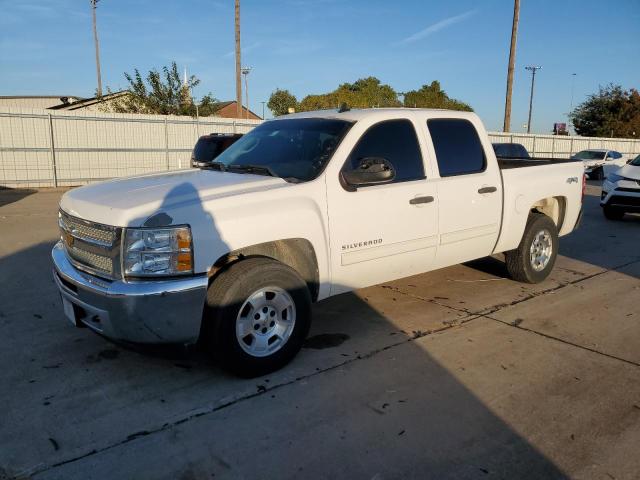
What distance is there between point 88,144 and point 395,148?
17011mm

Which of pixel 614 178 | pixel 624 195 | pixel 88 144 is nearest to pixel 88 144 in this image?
pixel 88 144

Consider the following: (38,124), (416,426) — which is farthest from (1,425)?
(38,124)

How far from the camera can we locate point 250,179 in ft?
13.5

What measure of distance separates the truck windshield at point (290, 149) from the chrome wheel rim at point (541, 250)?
3023mm

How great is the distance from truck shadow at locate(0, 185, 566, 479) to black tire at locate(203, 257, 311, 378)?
0.48 ft

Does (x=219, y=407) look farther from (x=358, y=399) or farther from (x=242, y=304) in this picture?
(x=358, y=399)

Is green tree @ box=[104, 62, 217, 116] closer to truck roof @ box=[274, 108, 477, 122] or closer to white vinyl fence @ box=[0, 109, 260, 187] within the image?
white vinyl fence @ box=[0, 109, 260, 187]

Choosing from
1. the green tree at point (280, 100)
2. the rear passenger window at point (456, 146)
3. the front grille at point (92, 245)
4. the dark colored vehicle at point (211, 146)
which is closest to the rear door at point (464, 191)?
the rear passenger window at point (456, 146)

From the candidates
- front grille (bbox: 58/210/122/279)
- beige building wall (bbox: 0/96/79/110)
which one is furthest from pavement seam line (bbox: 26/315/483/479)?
beige building wall (bbox: 0/96/79/110)

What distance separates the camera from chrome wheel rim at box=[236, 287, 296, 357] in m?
3.76

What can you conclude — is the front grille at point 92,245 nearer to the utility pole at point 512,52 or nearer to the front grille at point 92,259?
the front grille at point 92,259

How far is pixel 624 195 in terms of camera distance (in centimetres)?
1129

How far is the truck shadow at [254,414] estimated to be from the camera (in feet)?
9.44

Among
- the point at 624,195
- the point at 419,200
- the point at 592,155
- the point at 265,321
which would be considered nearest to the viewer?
the point at 265,321
